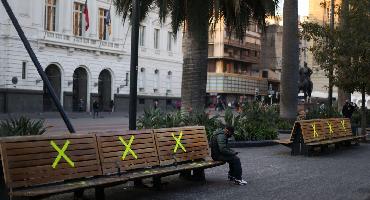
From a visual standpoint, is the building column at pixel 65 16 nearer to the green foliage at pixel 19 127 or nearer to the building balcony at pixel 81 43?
the building balcony at pixel 81 43

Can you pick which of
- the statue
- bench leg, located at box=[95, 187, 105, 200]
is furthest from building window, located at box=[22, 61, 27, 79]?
bench leg, located at box=[95, 187, 105, 200]

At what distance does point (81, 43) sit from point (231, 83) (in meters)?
39.8

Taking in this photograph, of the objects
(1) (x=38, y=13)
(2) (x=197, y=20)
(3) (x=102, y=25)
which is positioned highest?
(3) (x=102, y=25)

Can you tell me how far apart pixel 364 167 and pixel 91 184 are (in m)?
8.73

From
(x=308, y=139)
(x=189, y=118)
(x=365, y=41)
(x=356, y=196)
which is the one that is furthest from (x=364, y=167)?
(x=365, y=41)

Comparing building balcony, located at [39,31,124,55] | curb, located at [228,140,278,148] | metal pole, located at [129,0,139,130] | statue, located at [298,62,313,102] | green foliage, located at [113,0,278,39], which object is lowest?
curb, located at [228,140,278,148]

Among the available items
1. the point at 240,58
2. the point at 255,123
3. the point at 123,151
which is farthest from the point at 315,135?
the point at 240,58

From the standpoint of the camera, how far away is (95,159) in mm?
8422

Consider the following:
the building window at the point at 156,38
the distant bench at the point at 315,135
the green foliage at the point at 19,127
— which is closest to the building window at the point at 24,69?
the building window at the point at 156,38

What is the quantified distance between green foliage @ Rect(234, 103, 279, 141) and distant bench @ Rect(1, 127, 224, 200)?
8113 mm

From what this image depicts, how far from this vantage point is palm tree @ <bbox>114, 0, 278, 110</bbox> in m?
16.7

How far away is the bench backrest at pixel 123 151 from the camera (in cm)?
868

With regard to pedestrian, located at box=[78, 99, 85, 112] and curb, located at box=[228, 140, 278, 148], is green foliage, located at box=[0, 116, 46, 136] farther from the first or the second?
pedestrian, located at box=[78, 99, 85, 112]

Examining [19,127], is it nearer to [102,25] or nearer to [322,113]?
[322,113]
